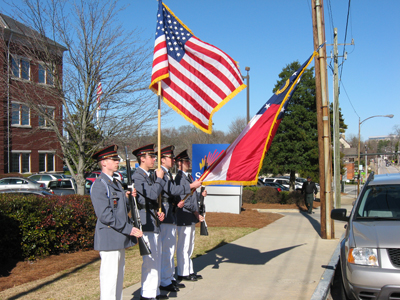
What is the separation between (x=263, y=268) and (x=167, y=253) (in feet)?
7.64

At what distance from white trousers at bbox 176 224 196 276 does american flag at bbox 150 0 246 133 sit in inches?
67.3

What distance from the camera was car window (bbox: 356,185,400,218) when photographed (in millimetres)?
5469

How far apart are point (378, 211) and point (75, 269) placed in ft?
17.3

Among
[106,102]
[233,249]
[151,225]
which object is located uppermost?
[106,102]

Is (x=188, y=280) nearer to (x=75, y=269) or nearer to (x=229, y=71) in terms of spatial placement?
(x=75, y=269)

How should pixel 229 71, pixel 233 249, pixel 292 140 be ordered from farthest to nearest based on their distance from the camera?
1. pixel 292 140
2. pixel 233 249
3. pixel 229 71

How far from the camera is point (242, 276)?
652 centimetres

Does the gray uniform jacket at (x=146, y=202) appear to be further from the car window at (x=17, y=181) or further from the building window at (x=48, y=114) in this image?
the car window at (x=17, y=181)

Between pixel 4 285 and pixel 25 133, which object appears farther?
pixel 25 133

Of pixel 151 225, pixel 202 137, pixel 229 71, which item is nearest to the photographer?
pixel 151 225

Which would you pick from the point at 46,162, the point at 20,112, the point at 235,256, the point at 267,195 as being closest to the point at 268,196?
the point at 267,195


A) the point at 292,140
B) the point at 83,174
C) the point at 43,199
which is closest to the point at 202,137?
the point at 292,140

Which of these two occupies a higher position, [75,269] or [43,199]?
[43,199]

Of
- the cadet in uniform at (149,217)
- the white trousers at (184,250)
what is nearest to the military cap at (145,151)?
the cadet in uniform at (149,217)
